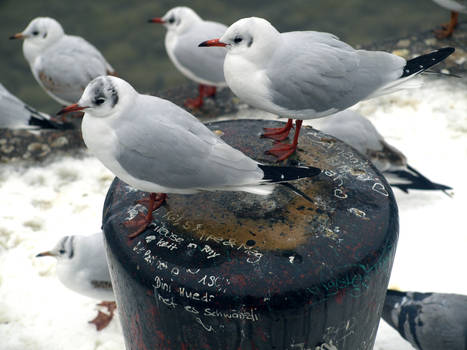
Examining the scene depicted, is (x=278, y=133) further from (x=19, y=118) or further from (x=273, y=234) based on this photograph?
(x=19, y=118)

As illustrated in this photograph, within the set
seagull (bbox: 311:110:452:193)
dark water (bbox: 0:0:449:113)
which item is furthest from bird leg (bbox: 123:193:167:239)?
dark water (bbox: 0:0:449:113)

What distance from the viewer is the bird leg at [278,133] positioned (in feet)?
8.00

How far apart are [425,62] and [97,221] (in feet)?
7.62

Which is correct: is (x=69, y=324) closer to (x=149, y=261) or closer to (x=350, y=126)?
(x=149, y=261)

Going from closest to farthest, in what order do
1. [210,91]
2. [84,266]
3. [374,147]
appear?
[84,266], [374,147], [210,91]

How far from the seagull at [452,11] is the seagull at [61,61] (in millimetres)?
3024

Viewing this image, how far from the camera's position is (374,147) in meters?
3.52

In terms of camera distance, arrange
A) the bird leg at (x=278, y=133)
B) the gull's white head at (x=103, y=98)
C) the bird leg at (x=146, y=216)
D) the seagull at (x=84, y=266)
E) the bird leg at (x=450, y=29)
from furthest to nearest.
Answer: the bird leg at (x=450, y=29), the seagull at (x=84, y=266), the bird leg at (x=278, y=133), the bird leg at (x=146, y=216), the gull's white head at (x=103, y=98)

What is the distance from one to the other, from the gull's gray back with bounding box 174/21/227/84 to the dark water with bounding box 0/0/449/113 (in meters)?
2.15

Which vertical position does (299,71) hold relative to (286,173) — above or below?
above

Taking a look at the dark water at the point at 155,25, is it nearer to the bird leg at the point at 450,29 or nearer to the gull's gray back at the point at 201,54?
the bird leg at the point at 450,29

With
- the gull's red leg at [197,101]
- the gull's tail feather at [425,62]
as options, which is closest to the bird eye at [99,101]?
the gull's tail feather at [425,62]

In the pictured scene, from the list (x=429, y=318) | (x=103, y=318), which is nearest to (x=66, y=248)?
(x=103, y=318)

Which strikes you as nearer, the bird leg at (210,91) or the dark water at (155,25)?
the bird leg at (210,91)
